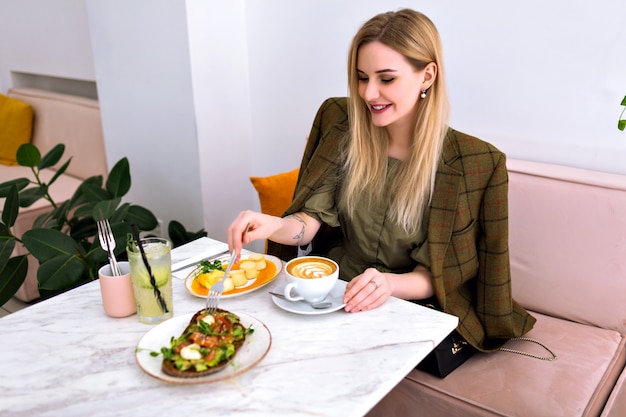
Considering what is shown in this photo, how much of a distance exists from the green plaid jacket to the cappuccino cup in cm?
34

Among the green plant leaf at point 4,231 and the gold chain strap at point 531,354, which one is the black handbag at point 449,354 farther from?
the green plant leaf at point 4,231

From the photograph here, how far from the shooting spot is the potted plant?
1.77 meters

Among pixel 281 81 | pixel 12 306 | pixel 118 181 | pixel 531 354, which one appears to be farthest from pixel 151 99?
pixel 531 354

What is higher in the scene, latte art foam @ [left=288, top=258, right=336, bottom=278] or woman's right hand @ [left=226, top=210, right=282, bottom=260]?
woman's right hand @ [left=226, top=210, right=282, bottom=260]

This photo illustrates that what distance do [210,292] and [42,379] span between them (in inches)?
12.9

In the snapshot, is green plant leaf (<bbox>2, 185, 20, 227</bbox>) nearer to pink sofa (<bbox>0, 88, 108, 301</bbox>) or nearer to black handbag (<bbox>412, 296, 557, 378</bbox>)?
pink sofa (<bbox>0, 88, 108, 301</bbox>)

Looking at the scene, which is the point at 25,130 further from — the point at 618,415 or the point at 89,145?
the point at 618,415

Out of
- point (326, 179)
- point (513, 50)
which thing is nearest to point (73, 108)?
point (326, 179)

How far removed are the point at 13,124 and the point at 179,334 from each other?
9.33 feet

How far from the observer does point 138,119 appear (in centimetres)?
263

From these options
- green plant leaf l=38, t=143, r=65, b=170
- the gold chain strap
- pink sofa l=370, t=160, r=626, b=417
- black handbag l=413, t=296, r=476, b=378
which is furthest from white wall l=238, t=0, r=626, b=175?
green plant leaf l=38, t=143, r=65, b=170

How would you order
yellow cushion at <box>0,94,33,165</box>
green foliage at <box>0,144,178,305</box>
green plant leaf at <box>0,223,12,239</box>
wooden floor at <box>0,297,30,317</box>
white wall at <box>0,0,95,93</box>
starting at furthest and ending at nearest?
yellow cushion at <box>0,94,33,165</box> < white wall at <box>0,0,95,93</box> < wooden floor at <box>0,297,30,317</box> < green plant leaf at <box>0,223,12,239</box> < green foliage at <box>0,144,178,305</box>

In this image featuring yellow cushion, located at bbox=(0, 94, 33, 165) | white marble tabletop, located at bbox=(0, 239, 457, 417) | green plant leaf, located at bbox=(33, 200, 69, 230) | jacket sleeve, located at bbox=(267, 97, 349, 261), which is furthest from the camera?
yellow cushion, located at bbox=(0, 94, 33, 165)

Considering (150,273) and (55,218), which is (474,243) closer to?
(150,273)
